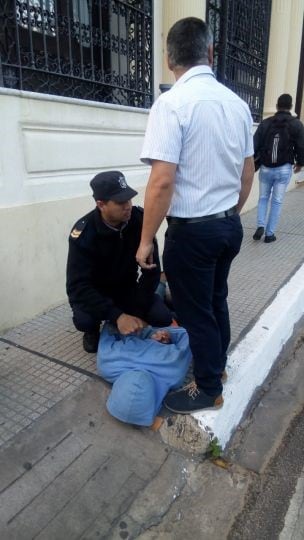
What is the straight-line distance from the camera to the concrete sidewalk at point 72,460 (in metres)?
1.77

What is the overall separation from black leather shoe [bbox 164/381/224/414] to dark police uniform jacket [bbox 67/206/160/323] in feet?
1.88

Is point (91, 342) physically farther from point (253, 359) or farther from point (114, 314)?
point (253, 359)

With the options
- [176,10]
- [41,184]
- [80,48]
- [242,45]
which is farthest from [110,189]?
[242,45]

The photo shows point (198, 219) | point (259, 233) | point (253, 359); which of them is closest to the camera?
point (198, 219)

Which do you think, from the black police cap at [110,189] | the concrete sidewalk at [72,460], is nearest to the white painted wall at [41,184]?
the concrete sidewalk at [72,460]

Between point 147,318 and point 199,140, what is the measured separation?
133 cm

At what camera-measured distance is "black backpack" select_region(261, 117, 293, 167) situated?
519 cm

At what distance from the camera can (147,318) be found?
2.79 metres

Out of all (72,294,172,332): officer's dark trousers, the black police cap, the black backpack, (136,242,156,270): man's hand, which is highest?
the black backpack

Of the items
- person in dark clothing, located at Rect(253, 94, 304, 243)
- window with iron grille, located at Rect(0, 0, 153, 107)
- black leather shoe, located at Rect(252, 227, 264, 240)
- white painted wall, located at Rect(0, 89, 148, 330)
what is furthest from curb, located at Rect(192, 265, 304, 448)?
window with iron grille, located at Rect(0, 0, 153, 107)

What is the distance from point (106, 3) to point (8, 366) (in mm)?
3331

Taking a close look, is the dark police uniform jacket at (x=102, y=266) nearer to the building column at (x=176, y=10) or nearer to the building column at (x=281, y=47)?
the building column at (x=176, y=10)

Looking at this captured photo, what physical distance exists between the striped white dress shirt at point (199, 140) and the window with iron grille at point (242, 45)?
4.63 meters

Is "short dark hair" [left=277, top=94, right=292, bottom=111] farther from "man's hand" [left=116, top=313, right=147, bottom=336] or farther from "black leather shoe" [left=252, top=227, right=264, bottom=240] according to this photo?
"man's hand" [left=116, top=313, right=147, bottom=336]
